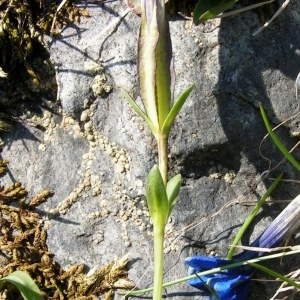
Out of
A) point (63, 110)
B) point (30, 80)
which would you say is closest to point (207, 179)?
point (63, 110)

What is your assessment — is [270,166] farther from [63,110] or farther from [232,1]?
[63,110]

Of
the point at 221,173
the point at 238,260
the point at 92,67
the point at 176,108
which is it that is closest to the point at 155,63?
the point at 176,108

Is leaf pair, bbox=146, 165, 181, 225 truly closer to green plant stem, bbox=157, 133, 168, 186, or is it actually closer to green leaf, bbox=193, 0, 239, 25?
green plant stem, bbox=157, 133, 168, 186

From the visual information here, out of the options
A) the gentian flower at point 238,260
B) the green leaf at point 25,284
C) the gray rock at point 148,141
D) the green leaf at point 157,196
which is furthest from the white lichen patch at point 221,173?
the green leaf at point 25,284

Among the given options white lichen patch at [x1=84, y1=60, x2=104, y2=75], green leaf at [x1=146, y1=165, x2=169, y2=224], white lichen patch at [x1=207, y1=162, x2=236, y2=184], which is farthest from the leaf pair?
white lichen patch at [x1=84, y1=60, x2=104, y2=75]

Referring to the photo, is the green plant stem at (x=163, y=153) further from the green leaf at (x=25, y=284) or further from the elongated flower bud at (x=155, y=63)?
the green leaf at (x=25, y=284)

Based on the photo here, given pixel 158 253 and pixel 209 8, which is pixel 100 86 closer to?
pixel 209 8
